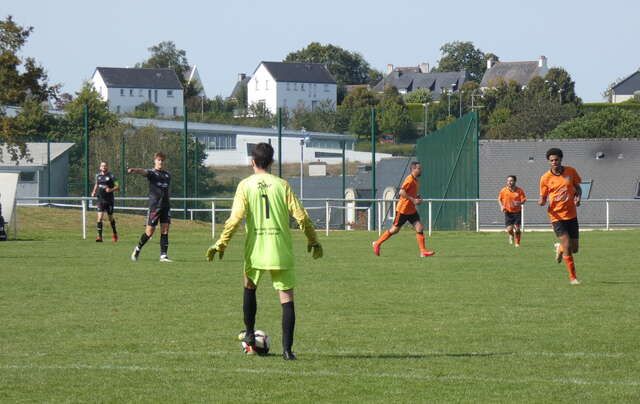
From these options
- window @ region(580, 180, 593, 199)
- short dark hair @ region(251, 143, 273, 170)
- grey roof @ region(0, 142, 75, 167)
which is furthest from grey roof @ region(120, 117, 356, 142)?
short dark hair @ region(251, 143, 273, 170)

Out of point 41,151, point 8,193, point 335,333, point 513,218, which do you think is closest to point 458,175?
point 513,218

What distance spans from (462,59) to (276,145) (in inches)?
5338

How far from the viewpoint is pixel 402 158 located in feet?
174

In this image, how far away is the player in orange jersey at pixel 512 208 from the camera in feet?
83.0

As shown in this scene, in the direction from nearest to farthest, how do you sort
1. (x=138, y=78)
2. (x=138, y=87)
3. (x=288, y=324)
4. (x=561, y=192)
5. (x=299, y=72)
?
1. (x=288, y=324)
2. (x=561, y=192)
3. (x=138, y=87)
4. (x=138, y=78)
5. (x=299, y=72)

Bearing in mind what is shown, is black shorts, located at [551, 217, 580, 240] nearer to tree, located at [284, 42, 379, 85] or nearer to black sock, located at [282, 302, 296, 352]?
black sock, located at [282, 302, 296, 352]

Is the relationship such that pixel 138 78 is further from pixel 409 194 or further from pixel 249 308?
pixel 249 308

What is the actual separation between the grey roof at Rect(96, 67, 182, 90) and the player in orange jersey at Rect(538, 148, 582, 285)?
409 ft

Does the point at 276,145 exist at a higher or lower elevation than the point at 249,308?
higher

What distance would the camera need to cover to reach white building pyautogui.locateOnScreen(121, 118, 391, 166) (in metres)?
41.4

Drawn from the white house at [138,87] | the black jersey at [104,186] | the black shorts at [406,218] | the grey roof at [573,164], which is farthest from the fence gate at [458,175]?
the white house at [138,87]

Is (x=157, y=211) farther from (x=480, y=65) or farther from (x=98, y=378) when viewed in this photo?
(x=480, y=65)

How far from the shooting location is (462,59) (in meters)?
174

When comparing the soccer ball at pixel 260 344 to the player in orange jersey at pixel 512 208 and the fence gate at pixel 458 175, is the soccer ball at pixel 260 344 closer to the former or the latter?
the player in orange jersey at pixel 512 208
